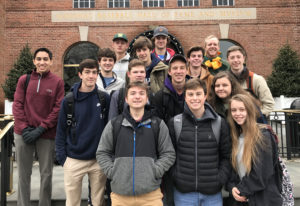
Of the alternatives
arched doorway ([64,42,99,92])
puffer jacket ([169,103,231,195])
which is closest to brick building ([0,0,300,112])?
arched doorway ([64,42,99,92])

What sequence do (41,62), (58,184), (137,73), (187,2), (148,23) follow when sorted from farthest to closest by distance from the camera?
(187,2) < (148,23) < (58,184) < (41,62) < (137,73)

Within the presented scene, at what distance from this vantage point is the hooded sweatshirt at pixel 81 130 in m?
2.92

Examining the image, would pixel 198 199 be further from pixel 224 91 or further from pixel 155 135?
pixel 224 91

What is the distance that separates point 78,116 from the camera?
2.96m

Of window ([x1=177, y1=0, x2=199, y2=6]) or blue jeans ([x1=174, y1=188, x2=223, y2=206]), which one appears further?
window ([x1=177, y1=0, x2=199, y2=6])

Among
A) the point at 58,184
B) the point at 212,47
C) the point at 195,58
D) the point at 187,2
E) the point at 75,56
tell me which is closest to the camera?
the point at 195,58

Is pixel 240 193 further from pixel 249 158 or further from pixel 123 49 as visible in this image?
pixel 123 49

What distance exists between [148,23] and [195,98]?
32.4ft

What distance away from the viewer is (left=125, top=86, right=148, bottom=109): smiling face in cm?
257

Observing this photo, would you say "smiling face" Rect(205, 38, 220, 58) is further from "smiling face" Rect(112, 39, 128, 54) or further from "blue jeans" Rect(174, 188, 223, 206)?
"blue jeans" Rect(174, 188, 223, 206)

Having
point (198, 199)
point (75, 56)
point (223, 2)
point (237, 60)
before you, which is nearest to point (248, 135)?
point (198, 199)

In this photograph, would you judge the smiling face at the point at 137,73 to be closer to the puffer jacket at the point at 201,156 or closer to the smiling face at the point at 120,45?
the puffer jacket at the point at 201,156

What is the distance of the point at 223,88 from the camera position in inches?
114

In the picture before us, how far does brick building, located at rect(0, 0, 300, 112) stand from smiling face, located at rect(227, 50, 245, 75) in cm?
873
